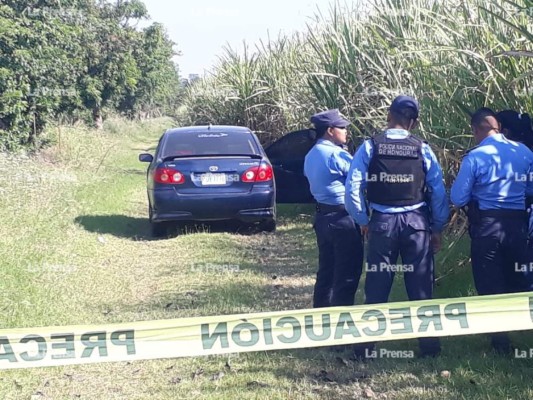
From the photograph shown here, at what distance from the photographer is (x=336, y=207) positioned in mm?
5293

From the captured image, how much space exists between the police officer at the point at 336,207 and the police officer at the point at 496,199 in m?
0.86

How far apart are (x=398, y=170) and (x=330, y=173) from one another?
0.71 meters

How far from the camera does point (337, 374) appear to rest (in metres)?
4.71

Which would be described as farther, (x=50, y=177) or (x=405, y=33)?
(x=50, y=177)

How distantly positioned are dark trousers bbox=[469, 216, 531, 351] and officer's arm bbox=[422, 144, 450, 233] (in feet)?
0.77

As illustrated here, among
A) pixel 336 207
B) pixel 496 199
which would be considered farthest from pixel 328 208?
pixel 496 199

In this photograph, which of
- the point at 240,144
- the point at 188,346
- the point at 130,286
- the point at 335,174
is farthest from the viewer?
the point at 240,144

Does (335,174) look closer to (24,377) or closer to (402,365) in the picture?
(402,365)

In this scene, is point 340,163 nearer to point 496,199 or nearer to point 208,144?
point 496,199

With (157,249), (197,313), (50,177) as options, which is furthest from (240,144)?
(50,177)

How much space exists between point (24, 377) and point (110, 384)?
0.58m

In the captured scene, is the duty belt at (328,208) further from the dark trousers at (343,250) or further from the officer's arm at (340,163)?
the officer's arm at (340,163)

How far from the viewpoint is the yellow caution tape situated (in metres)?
3.49

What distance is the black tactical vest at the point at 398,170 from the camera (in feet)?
15.4
